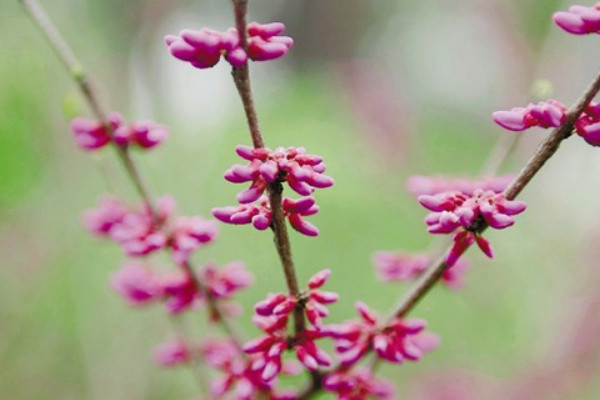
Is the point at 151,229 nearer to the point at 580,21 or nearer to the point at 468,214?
the point at 468,214

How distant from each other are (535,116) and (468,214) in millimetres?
177

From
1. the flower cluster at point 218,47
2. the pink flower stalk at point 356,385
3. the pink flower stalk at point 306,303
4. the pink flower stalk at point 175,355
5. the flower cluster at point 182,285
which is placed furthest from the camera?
the pink flower stalk at point 175,355

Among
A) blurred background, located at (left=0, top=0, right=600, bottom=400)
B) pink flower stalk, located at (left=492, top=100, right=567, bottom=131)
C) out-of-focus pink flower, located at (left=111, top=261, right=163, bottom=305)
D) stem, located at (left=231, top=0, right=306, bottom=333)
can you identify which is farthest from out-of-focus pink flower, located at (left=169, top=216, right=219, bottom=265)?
blurred background, located at (left=0, top=0, right=600, bottom=400)

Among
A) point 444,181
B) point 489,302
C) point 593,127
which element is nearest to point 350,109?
point 489,302

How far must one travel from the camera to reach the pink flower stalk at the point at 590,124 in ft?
3.71

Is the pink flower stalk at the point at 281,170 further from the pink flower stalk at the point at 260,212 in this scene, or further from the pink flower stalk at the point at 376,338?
the pink flower stalk at the point at 376,338

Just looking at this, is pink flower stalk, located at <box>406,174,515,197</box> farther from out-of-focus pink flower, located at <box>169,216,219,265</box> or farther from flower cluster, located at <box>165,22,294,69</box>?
flower cluster, located at <box>165,22,294,69</box>

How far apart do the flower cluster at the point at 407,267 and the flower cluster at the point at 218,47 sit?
2.31 ft

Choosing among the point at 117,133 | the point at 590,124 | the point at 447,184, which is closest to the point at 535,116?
the point at 590,124

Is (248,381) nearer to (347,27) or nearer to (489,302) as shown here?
(489,302)

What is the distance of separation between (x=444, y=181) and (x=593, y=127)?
0.57m

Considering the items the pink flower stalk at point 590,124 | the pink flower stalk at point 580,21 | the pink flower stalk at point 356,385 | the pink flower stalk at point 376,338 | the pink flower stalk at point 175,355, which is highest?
the pink flower stalk at point 580,21

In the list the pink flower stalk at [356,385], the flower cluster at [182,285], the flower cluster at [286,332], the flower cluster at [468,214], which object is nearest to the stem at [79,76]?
the flower cluster at [182,285]

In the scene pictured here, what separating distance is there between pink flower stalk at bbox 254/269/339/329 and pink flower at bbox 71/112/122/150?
557 millimetres
